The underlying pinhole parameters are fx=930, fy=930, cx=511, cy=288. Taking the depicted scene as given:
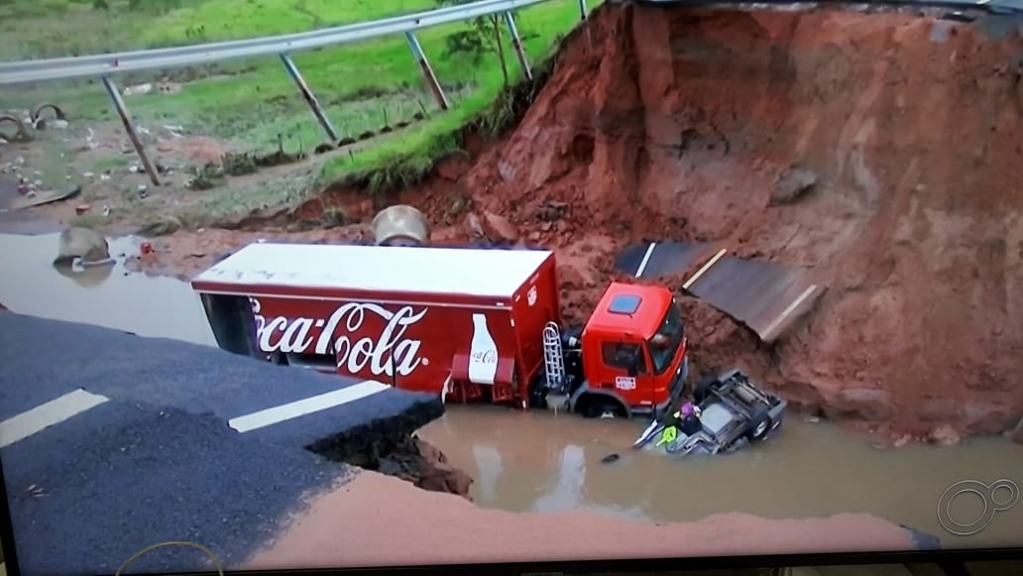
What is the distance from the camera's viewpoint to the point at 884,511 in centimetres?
153

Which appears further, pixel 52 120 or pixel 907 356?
pixel 907 356

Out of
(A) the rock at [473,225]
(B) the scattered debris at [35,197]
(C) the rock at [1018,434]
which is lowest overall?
(C) the rock at [1018,434]

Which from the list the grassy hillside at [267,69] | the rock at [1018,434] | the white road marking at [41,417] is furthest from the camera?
the rock at [1018,434]

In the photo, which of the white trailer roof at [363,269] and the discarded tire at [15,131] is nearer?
the discarded tire at [15,131]

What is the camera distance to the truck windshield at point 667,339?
141cm

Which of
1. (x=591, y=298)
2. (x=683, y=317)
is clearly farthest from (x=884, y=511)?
(x=591, y=298)

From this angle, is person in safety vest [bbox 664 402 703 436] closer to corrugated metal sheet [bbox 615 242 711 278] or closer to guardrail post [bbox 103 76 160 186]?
corrugated metal sheet [bbox 615 242 711 278]

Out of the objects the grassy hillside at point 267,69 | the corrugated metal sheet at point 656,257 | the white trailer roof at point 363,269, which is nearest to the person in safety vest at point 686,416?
the corrugated metal sheet at point 656,257

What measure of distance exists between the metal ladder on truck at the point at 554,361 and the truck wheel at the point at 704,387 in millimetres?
208

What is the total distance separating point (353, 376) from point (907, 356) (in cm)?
86

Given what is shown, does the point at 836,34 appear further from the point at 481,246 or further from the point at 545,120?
the point at 481,246

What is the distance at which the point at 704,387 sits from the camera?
57.0 inches

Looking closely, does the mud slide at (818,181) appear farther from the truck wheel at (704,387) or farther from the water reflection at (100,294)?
the water reflection at (100,294)
